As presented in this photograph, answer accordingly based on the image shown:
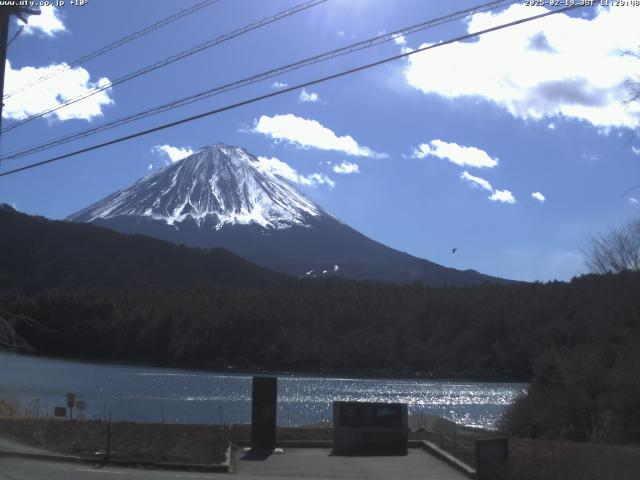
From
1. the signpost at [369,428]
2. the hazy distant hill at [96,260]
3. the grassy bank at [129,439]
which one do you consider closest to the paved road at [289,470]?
the signpost at [369,428]

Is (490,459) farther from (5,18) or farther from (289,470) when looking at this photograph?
(5,18)

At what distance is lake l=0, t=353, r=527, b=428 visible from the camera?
1710 inches

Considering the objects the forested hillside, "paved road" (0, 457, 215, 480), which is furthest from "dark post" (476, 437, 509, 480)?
the forested hillside

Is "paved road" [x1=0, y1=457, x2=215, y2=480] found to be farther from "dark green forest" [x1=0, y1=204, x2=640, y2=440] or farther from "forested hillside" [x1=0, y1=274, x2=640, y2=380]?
"forested hillside" [x1=0, y1=274, x2=640, y2=380]

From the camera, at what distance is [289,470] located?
17.8 metres

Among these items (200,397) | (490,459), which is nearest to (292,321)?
(200,397)

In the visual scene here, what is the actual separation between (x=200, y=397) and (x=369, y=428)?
135ft

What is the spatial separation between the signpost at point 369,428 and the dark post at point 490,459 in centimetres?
532

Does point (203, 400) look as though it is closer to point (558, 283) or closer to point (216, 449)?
point (216, 449)

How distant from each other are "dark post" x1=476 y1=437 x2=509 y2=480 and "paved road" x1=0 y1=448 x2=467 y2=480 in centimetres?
136

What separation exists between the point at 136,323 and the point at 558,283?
211 feet

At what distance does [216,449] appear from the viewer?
1933 cm

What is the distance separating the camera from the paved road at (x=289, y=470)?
51.8ft

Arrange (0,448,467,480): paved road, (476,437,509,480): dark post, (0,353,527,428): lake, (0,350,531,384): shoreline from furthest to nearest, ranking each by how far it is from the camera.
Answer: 1. (0,350,531,384): shoreline
2. (0,353,527,428): lake
3. (0,448,467,480): paved road
4. (476,437,509,480): dark post
